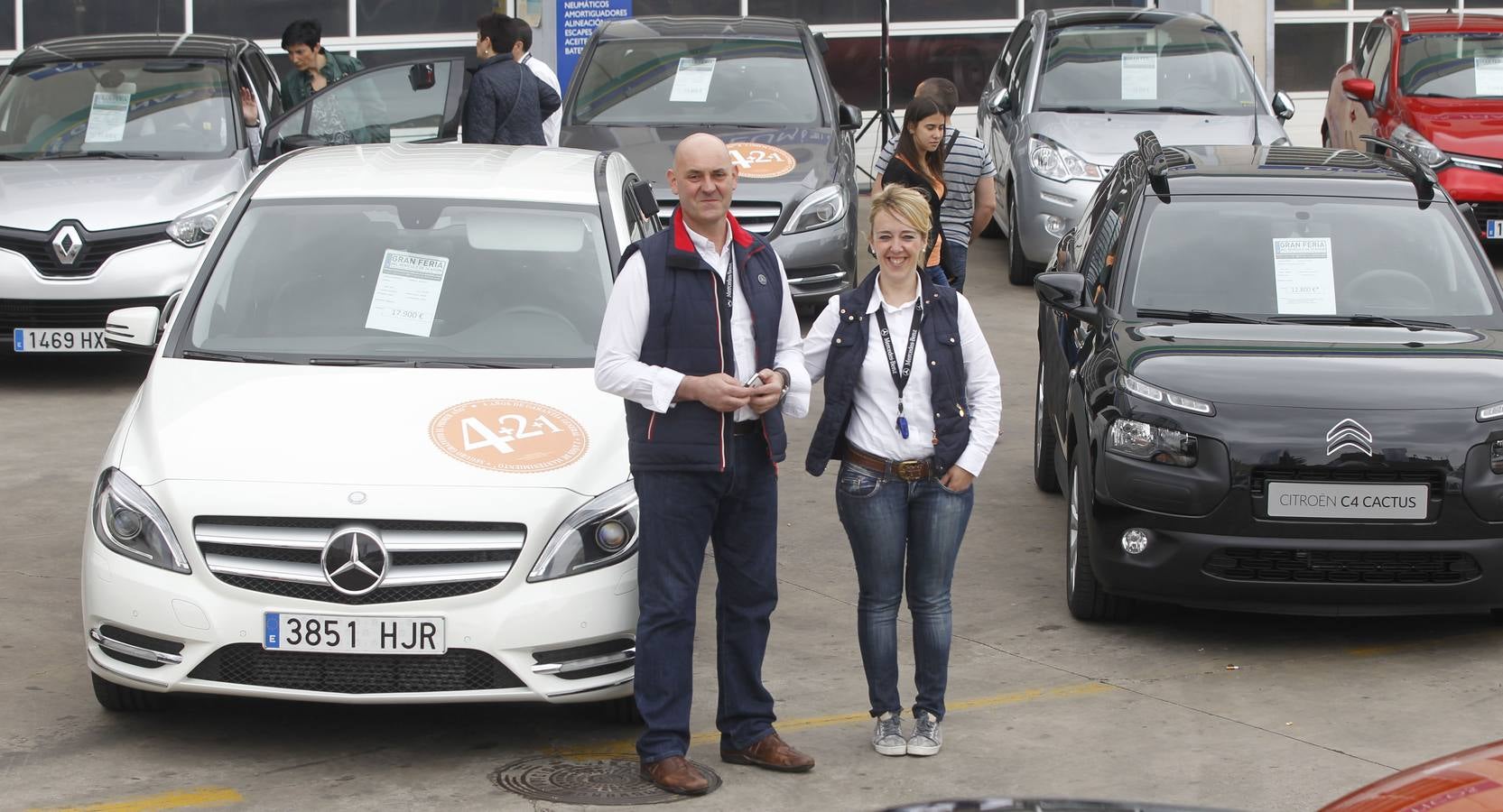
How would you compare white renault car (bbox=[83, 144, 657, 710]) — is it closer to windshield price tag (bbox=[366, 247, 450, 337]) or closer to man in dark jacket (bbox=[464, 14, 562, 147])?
windshield price tag (bbox=[366, 247, 450, 337])

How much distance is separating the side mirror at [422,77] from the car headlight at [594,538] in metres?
5.67

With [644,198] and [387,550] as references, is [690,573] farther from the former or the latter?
[644,198]

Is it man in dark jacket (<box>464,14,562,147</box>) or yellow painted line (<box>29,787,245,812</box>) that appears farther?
man in dark jacket (<box>464,14,562,147</box>)

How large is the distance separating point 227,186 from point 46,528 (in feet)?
11.5

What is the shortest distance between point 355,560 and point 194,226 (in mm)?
6075

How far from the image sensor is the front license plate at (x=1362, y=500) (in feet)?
21.0

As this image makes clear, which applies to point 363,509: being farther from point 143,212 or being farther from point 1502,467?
point 143,212

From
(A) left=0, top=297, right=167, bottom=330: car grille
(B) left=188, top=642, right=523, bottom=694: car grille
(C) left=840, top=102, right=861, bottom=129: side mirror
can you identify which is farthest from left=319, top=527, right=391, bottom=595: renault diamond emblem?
(C) left=840, top=102, right=861, bottom=129: side mirror

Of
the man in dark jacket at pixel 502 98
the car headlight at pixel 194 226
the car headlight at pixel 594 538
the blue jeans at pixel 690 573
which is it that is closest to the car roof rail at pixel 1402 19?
the man in dark jacket at pixel 502 98

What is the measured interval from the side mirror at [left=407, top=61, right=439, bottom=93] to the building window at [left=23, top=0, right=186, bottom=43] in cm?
809

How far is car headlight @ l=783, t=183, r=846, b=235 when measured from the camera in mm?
11875

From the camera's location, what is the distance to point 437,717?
5965 millimetres

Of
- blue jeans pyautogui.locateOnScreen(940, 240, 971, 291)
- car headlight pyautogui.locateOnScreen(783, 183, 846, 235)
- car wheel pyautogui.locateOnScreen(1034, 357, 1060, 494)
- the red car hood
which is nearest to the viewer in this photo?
car wheel pyautogui.locateOnScreen(1034, 357, 1060, 494)

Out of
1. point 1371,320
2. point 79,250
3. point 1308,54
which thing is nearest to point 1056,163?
point 1371,320
